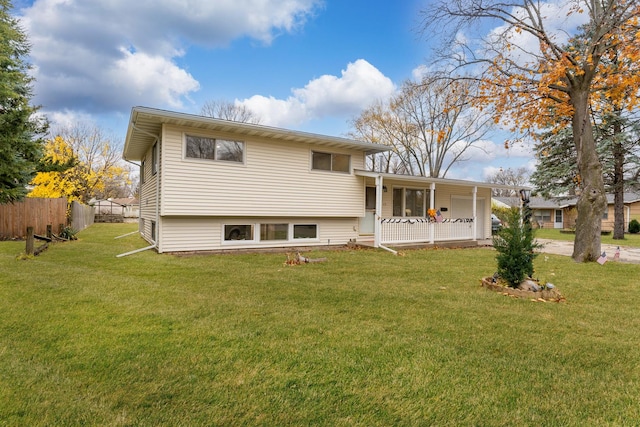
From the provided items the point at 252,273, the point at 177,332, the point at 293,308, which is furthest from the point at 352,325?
the point at 252,273

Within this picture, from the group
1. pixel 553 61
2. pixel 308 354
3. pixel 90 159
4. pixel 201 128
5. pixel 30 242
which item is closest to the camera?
pixel 308 354

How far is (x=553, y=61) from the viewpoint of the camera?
9516 mm

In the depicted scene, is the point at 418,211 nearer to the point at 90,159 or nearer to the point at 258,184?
the point at 258,184

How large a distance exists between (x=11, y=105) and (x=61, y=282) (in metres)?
8.97

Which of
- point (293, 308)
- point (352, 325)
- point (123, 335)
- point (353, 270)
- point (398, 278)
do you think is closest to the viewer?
point (123, 335)

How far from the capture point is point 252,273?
7.06 m

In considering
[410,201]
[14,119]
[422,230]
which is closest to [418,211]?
[410,201]

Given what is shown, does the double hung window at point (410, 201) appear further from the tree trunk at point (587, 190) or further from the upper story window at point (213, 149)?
the upper story window at point (213, 149)

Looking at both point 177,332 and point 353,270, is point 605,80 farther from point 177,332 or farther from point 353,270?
point 177,332

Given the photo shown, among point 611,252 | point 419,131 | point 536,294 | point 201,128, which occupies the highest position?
point 419,131

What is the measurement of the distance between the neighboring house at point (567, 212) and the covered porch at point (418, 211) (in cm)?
1766

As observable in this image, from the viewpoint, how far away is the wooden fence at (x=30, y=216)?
13.4 m

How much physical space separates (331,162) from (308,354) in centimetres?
952

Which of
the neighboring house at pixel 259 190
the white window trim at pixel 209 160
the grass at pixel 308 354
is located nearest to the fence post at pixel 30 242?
the neighboring house at pixel 259 190
